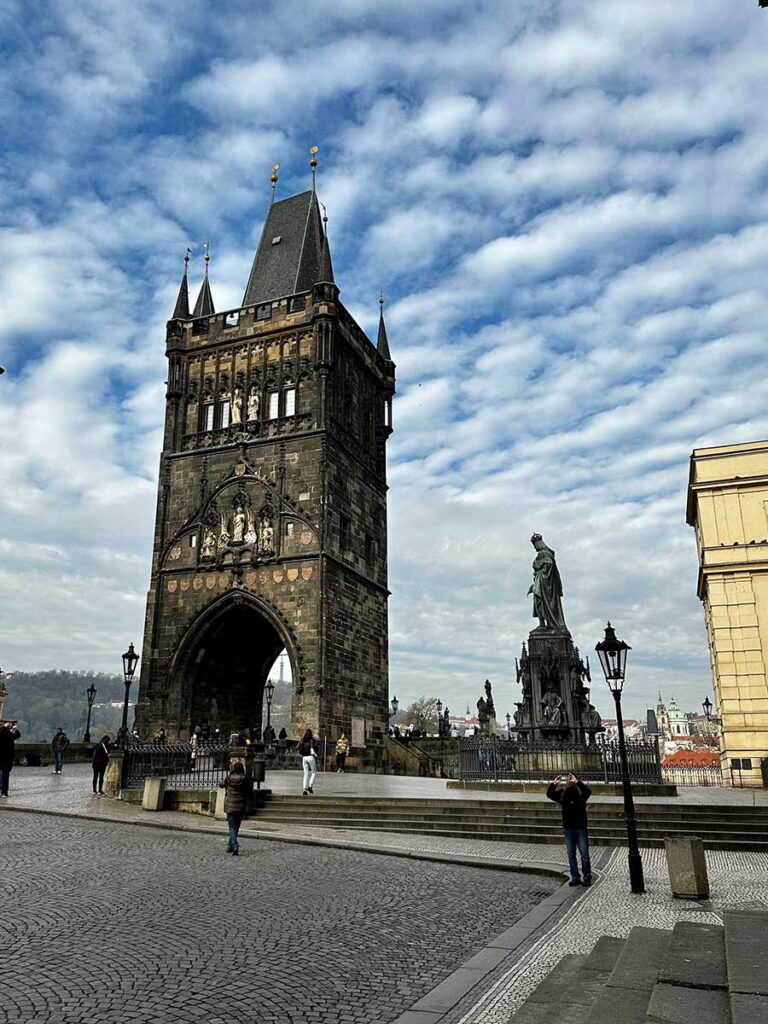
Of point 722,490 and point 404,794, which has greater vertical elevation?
point 722,490

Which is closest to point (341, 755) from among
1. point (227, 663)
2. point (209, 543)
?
point (227, 663)

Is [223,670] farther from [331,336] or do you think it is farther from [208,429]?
[331,336]

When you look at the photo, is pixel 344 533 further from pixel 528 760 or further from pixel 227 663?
pixel 528 760

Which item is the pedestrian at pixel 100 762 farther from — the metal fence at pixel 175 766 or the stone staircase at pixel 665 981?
the stone staircase at pixel 665 981

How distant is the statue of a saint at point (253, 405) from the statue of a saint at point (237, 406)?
450mm

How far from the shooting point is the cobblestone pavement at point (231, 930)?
16.2 ft

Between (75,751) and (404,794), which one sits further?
(75,751)

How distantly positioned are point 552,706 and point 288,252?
27706mm

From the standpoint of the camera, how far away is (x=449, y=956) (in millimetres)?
6246

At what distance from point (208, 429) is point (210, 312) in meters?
8.06

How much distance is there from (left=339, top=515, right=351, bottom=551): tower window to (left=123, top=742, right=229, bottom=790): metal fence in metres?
13.9

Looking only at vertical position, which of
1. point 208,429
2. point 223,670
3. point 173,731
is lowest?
point 173,731

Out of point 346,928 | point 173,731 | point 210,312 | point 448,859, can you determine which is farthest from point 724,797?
point 210,312

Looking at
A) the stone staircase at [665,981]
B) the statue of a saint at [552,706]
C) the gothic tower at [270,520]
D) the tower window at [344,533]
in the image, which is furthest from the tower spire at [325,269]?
the stone staircase at [665,981]
